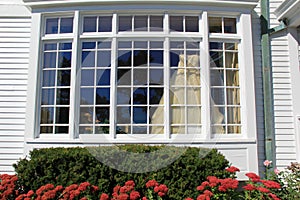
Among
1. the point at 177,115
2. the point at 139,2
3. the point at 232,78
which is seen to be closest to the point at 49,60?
the point at 139,2

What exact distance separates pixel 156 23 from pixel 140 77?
974 mm

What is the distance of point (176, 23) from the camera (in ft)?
14.9

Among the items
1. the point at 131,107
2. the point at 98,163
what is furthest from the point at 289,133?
the point at 98,163

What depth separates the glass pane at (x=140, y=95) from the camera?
14.5ft

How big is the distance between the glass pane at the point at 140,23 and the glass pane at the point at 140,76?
72 cm

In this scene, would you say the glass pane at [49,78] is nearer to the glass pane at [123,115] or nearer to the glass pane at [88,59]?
the glass pane at [88,59]

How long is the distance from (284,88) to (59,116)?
3.88 meters

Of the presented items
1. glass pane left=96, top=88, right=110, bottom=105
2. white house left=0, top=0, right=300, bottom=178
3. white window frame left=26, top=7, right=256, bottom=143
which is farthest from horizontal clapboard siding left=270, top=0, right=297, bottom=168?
glass pane left=96, top=88, right=110, bottom=105

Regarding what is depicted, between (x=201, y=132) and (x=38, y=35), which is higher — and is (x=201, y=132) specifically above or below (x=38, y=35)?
below

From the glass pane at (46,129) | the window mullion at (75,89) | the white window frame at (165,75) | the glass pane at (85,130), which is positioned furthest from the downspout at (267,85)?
the glass pane at (46,129)

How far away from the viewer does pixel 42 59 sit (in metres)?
4.48

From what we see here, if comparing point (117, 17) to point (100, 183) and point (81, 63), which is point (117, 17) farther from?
point (100, 183)

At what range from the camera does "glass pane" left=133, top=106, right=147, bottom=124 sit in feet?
14.3

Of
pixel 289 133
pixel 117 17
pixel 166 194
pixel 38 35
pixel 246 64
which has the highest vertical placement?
pixel 117 17
